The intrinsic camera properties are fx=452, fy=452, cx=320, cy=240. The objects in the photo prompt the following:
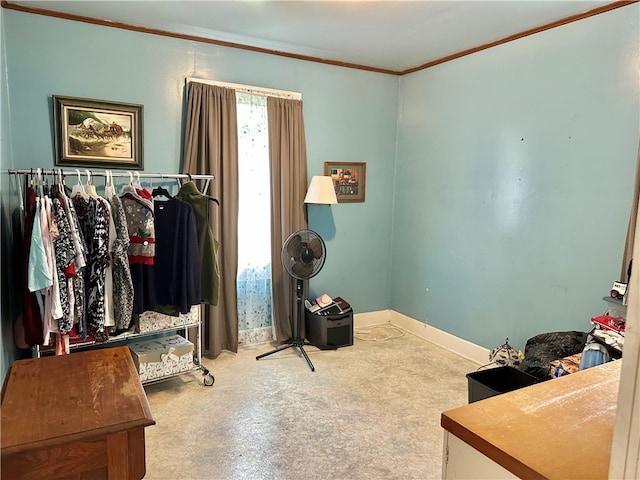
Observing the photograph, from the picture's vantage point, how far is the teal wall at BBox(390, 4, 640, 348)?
2.79m

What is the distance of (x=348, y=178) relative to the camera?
4324 mm

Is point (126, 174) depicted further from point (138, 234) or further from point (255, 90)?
point (255, 90)

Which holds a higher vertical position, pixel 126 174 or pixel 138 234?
pixel 126 174

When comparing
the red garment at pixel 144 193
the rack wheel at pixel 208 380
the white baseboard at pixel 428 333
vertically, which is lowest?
the rack wheel at pixel 208 380

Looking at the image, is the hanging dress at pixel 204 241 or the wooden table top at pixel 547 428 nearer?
the wooden table top at pixel 547 428

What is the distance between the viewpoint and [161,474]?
2.21m

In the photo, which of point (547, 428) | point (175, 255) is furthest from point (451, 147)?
point (547, 428)

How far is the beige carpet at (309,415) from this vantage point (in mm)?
2312

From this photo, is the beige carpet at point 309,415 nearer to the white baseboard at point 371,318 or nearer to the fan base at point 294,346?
the fan base at point 294,346

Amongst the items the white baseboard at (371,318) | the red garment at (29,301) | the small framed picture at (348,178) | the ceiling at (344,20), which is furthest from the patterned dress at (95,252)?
the white baseboard at (371,318)

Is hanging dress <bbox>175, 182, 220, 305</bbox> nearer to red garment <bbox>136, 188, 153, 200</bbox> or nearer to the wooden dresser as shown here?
red garment <bbox>136, 188, 153, 200</bbox>

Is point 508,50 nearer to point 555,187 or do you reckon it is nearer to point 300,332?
point 555,187

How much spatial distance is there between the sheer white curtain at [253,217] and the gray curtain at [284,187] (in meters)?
0.06

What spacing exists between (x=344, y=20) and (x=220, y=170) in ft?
4.71
